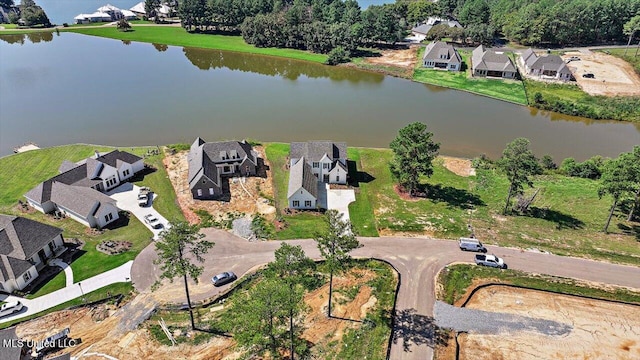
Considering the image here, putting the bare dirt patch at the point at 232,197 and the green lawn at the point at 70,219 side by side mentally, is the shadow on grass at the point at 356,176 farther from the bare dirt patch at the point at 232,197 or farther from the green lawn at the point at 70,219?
the green lawn at the point at 70,219

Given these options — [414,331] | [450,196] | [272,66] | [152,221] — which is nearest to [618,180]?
[450,196]

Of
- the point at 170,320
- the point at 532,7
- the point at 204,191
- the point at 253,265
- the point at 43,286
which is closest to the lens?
the point at 170,320

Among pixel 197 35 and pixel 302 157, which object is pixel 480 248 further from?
pixel 197 35

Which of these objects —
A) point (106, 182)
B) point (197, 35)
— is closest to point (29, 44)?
point (197, 35)

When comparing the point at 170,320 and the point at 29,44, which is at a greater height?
the point at 29,44

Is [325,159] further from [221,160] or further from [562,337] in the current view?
[562,337]

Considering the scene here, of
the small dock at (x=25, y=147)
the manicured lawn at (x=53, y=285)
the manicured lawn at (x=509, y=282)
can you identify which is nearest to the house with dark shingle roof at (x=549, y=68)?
the manicured lawn at (x=509, y=282)
